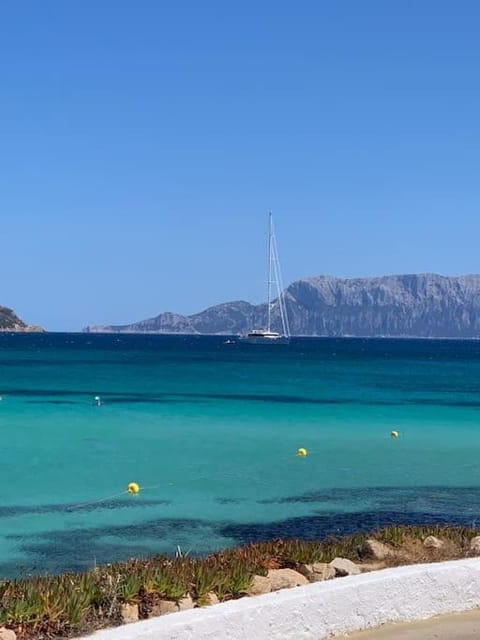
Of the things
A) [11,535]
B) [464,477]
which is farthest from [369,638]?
[464,477]

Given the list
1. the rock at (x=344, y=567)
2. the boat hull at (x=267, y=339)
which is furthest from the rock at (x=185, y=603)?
the boat hull at (x=267, y=339)

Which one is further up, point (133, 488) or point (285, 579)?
point (285, 579)

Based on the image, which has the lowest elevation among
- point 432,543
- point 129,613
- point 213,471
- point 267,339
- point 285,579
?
point 213,471

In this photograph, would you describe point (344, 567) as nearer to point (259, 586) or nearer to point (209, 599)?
point (259, 586)

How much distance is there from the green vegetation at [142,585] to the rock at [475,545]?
0.17ft

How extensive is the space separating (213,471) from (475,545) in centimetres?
1404

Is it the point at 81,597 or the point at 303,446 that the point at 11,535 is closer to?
the point at 81,597

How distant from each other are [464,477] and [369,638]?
1627 cm

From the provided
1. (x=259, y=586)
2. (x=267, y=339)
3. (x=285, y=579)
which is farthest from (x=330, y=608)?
(x=267, y=339)

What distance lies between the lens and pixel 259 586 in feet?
22.3

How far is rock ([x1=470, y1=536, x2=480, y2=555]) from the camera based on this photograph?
8336 millimetres

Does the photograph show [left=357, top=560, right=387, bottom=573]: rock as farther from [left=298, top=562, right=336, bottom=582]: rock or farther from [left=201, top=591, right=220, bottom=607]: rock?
[left=201, top=591, right=220, bottom=607]: rock

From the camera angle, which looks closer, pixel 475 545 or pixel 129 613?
pixel 129 613

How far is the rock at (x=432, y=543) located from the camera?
8.36 meters
